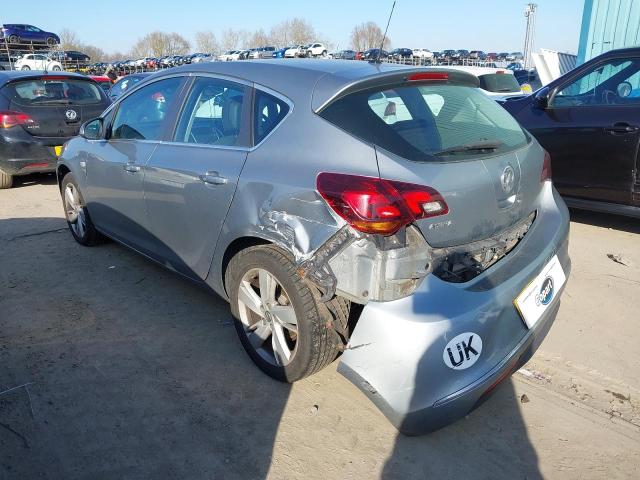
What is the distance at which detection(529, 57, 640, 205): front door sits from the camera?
4684mm

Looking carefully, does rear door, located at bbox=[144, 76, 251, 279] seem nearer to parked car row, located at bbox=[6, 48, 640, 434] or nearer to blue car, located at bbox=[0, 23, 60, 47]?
parked car row, located at bbox=[6, 48, 640, 434]

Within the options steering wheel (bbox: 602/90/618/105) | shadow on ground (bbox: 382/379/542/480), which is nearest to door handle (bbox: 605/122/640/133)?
steering wheel (bbox: 602/90/618/105)

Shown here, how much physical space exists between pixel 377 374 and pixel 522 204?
119 cm

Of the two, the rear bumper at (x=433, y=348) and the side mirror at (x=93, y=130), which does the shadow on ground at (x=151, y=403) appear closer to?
the rear bumper at (x=433, y=348)

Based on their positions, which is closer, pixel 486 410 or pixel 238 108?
pixel 486 410

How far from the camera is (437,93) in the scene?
277 cm

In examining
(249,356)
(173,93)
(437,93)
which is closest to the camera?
(437,93)

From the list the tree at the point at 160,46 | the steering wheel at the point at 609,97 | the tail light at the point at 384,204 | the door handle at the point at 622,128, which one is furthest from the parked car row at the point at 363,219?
the tree at the point at 160,46

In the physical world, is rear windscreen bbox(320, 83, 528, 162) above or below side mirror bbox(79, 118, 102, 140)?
above

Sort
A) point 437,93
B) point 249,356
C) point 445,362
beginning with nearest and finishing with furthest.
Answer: point 445,362, point 437,93, point 249,356

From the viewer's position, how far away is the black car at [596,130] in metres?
4.68

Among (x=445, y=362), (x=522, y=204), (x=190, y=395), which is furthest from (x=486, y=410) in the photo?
(x=190, y=395)

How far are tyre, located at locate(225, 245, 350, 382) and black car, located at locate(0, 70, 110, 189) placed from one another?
210 inches

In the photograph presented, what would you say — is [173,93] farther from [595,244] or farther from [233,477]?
[595,244]
